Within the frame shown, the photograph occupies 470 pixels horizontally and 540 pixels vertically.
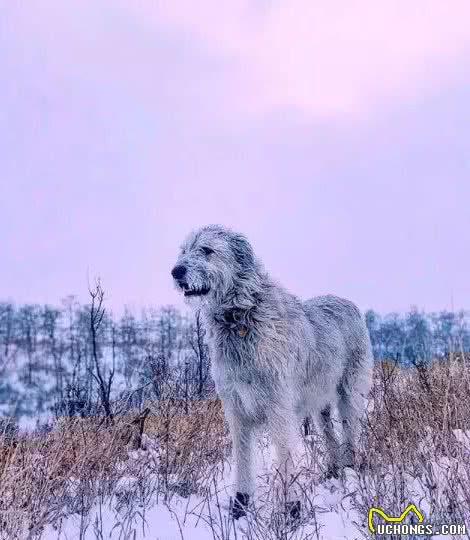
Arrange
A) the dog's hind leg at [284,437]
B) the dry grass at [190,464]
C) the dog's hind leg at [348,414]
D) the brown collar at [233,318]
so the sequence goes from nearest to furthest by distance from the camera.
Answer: the dry grass at [190,464] → the dog's hind leg at [284,437] → the brown collar at [233,318] → the dog's hind leg at [348,414]

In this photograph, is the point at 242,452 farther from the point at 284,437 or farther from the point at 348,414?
the point at 348,414

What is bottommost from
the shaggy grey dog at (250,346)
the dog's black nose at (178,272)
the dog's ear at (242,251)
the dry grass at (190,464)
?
the dry grass at (190,464)

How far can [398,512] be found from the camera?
325 cm

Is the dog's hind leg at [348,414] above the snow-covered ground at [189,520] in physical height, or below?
above

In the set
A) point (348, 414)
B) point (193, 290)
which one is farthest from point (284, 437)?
point (348, 414)

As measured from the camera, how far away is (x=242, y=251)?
16.6 ft

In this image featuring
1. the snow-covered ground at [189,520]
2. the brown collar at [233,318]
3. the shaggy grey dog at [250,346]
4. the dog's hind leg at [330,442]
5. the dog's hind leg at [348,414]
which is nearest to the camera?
the snow-covered ground at [189,520]

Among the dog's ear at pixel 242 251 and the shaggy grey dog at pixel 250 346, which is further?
the dog's ear at pixel 242 251

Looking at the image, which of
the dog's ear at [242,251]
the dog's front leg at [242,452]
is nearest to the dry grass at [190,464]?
the dog's front leg at [242,452]

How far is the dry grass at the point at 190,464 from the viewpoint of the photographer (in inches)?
133

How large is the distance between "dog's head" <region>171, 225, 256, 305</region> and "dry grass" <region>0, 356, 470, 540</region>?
1431 mm

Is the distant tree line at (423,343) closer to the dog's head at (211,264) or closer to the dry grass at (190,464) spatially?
the dry grass at (190,464)

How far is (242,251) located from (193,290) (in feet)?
2.19

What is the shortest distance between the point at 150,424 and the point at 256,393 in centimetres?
340
